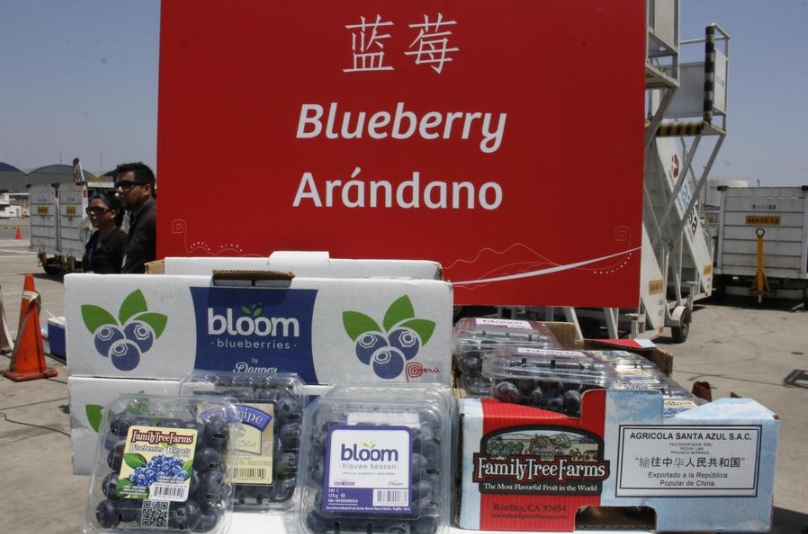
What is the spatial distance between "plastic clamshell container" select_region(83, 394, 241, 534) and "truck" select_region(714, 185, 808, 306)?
45.8 feet

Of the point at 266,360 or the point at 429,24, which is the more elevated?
the point at 429,24

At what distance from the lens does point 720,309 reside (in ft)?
44.9

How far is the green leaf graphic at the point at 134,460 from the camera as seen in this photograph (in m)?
1.87

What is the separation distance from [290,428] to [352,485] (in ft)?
1.02

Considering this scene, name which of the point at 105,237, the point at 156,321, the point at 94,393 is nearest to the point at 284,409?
the point at 156,321

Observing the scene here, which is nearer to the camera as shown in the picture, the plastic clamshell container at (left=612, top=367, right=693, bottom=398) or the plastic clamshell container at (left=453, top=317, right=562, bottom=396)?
the plastic clamshell container at (left=612, top=367, right=693, bottom=398)

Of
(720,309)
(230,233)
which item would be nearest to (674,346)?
(720,309)

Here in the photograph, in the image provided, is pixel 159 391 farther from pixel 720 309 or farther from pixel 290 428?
pixel 720 309

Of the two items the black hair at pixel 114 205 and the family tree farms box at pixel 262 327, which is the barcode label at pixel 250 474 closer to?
the family tree farms box at pixel 262 327

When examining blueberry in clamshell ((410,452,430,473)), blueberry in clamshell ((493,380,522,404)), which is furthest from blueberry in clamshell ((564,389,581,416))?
blueberry in clamshell ((410,452,430,473))

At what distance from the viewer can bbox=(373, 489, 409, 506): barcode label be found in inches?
71.1

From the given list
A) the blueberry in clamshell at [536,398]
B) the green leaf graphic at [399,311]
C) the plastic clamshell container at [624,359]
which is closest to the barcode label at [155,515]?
the green leaf graphic at [399,311]

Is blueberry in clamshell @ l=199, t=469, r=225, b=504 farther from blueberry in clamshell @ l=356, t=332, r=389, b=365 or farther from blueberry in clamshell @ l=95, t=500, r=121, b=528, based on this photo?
blueberry in clamshell @ l=356, t=332, r=389, b=365

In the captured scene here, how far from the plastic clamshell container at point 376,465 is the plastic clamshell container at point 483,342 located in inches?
14.4
